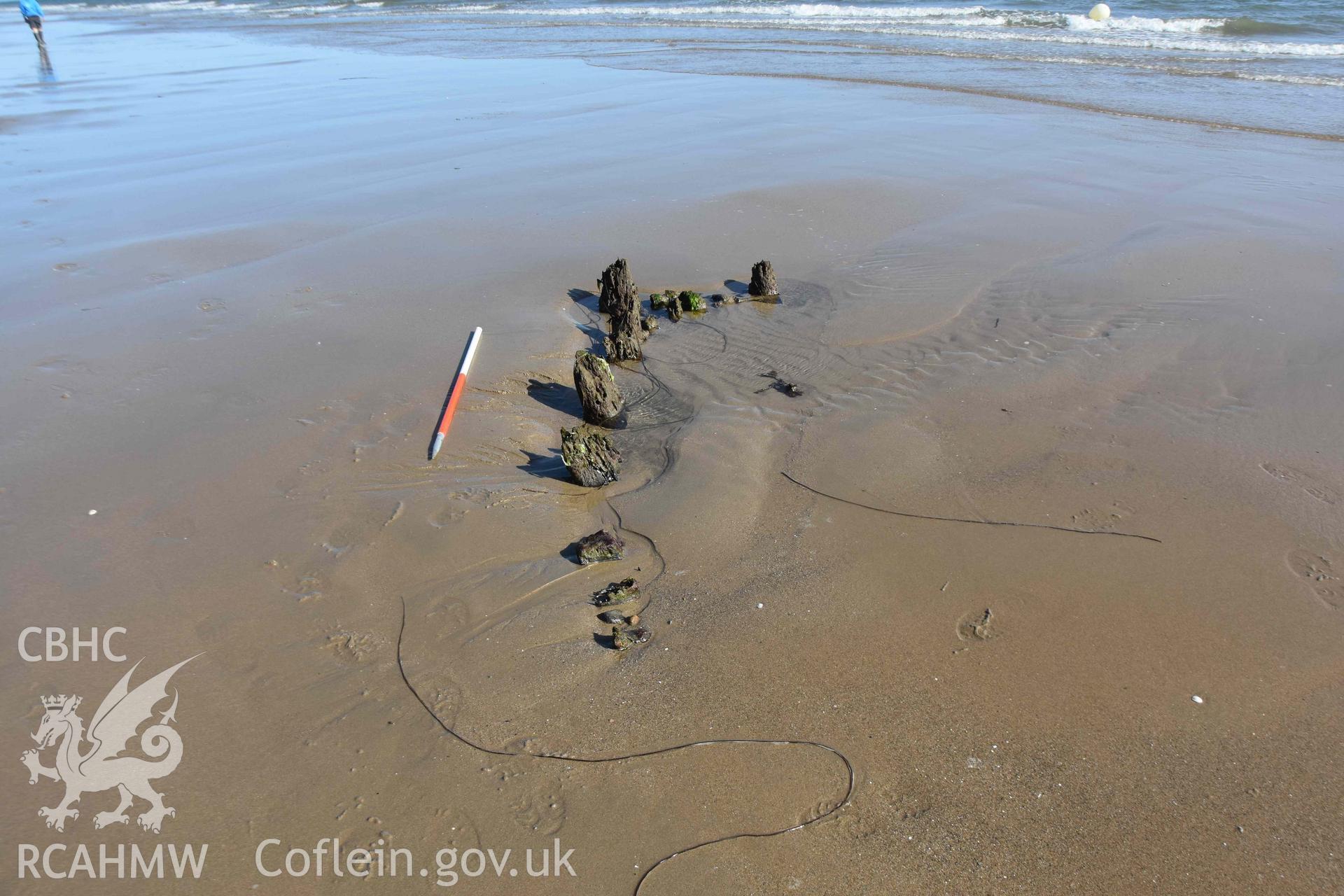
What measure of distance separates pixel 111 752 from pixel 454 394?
2442mm

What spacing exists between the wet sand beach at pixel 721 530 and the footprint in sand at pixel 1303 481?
0.05 m

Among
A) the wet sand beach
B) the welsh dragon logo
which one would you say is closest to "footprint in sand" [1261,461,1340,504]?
the wet sand beach

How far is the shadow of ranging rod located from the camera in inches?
172

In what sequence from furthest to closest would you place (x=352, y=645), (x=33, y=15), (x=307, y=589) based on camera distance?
1. (x=33, y=15)
2. (x=307, y=589)
3. (x=352, y=645)

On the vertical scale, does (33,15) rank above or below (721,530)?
above

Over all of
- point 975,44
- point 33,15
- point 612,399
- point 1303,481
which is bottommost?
point 1303,481

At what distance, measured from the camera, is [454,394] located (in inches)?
186

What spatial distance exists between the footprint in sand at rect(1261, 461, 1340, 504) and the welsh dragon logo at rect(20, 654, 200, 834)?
15.8ft

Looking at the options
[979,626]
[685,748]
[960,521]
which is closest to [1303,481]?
[960,521]

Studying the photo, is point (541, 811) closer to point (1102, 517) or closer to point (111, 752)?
point (111, 752)

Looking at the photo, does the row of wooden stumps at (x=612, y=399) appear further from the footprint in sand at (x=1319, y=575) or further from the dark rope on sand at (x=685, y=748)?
the footprint in sand at (x=1319, y=575)

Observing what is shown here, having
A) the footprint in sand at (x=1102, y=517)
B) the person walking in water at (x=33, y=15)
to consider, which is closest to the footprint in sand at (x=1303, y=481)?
the footprint in sand at (x=1102, y=517)

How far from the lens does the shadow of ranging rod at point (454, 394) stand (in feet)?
14.3

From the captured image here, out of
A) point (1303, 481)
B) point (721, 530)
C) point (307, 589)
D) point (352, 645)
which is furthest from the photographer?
point (1303, 481)
